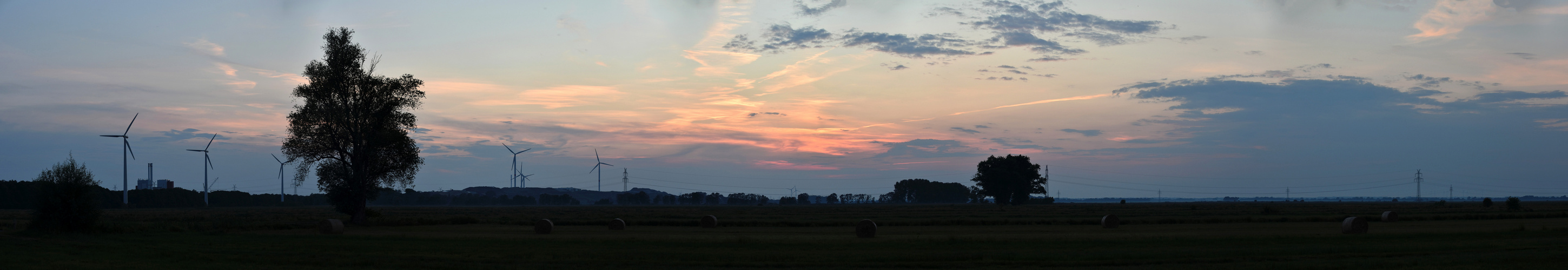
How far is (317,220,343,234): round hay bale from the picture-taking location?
36.3 m

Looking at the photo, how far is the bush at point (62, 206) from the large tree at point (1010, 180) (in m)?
120

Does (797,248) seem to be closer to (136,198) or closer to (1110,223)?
(1110,223)

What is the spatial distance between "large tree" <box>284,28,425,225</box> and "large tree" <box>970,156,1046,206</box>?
4212 inches

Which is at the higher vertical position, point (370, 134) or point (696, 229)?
point (370, 134)

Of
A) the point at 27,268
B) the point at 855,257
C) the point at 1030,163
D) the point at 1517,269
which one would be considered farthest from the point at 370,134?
the point at 1030,163

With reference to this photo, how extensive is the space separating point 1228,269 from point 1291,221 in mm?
37171

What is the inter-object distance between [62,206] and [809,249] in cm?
3229

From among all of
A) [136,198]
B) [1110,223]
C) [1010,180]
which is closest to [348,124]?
[1110,223]

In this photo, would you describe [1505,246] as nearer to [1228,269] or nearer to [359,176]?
[1228,269]

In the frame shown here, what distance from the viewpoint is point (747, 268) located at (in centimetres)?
1969

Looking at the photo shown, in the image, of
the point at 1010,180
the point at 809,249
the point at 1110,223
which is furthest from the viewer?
the point at 1010,180

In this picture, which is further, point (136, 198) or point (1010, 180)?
point (136, 198)

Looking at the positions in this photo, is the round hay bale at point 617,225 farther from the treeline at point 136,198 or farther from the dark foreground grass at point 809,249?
the treeline at point 136,198

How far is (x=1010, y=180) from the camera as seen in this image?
138000mm
